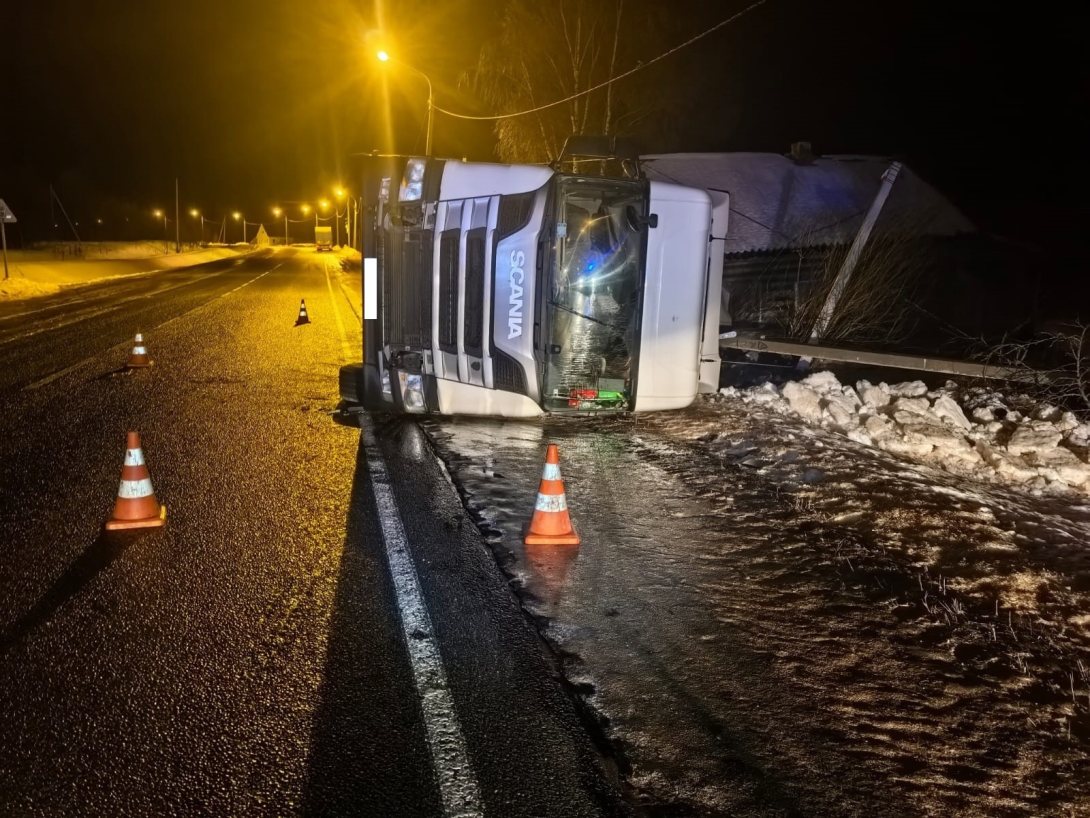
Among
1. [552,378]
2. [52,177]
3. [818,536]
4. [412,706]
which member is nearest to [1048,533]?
[818,536]

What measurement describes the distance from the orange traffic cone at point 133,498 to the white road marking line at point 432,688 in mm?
1416

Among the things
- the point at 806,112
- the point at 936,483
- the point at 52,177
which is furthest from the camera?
the point at 52,177

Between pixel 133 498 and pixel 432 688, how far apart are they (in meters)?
2.69

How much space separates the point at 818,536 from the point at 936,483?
5.52 feet

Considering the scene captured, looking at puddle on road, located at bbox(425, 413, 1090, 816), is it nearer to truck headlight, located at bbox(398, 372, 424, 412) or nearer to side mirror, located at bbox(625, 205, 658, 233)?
truck headlight, located at bbox(398, 372, 424, 412)

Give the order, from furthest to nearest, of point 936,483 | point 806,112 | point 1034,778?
point 806,112, point 936,483, point 1034,778

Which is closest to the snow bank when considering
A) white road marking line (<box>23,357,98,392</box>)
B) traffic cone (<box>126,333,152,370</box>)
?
traffic cone (<box>126,333,152,370</box>)

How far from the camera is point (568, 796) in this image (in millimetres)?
2654

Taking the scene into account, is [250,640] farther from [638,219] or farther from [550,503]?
[638,219]

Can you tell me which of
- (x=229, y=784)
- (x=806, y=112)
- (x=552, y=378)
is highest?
(x=806, y=112)

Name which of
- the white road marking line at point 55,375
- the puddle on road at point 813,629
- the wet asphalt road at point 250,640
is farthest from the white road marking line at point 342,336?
the puddle on road at point 813,629

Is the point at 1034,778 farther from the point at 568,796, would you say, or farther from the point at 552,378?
the point at 552,378

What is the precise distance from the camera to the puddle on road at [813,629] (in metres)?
2.84

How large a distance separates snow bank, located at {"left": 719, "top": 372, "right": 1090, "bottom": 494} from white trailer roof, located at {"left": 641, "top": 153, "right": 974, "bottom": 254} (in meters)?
4.75
